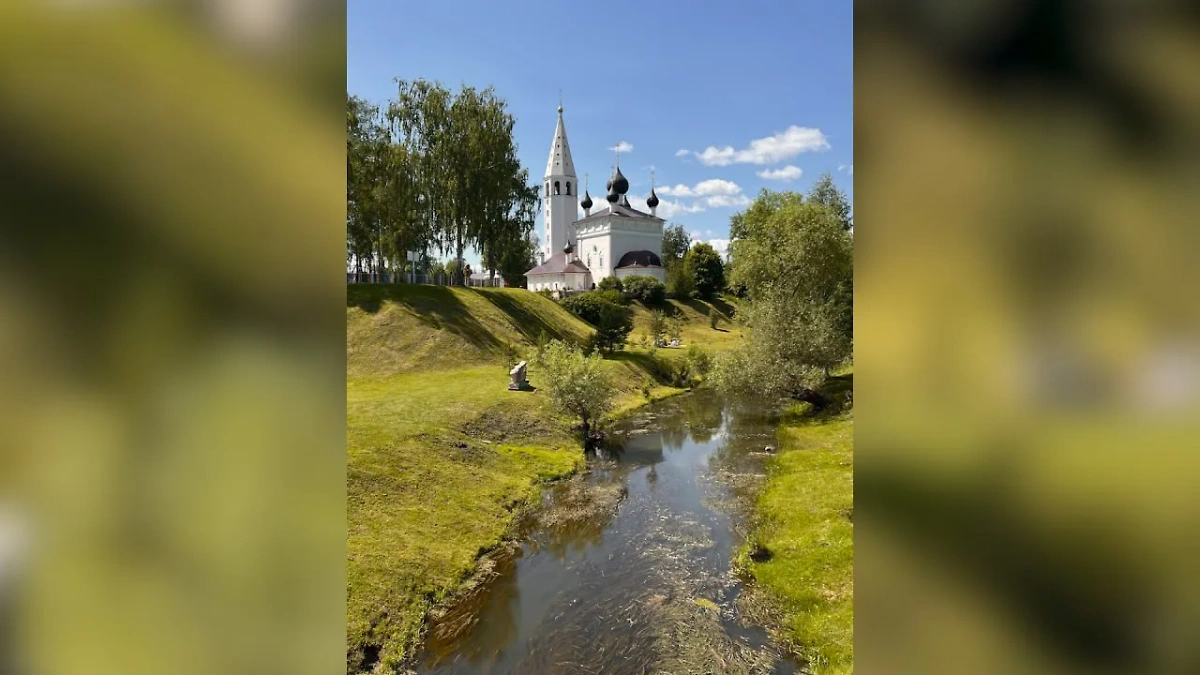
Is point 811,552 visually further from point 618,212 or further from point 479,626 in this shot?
point 618,212

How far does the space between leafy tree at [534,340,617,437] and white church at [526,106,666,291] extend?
49.1m

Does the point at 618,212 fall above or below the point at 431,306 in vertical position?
above

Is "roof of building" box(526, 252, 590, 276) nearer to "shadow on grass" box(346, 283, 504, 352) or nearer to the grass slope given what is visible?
the grass slope

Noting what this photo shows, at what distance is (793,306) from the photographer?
89.8ft

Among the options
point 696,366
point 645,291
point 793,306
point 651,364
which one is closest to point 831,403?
point 793,306

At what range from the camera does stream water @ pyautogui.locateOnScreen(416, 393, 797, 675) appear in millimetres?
10273

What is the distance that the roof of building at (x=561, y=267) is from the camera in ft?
259
